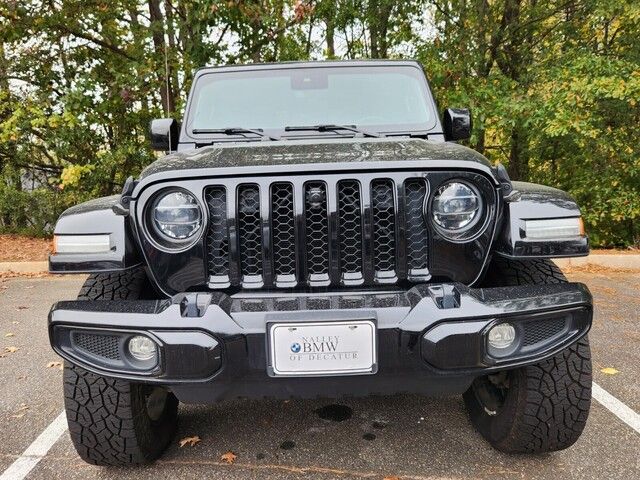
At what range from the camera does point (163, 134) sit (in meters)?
2.91

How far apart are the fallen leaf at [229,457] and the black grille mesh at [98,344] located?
2.67 feet

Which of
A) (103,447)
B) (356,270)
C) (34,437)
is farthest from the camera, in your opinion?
(34,437)

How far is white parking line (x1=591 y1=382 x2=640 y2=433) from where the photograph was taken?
2.46 metres

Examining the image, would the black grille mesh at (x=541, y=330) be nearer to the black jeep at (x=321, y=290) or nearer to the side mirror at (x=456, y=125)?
the black jeep at (x=321, y=290)

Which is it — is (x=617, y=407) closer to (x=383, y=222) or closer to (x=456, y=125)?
(x=456, y=125)

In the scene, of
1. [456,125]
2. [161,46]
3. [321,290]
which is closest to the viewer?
[321,290]

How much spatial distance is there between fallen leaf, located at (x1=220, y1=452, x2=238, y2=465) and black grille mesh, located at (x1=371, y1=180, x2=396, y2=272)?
1.16 meters

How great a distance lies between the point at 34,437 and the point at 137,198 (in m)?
1.53

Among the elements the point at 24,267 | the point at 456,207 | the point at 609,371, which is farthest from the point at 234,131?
the point at 24,267

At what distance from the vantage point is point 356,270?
1.82m

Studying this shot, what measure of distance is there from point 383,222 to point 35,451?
200 cm

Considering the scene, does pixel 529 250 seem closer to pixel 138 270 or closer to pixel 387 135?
pixel 387 135

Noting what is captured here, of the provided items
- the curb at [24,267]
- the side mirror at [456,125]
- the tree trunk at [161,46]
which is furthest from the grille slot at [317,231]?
the curb at [24,267]

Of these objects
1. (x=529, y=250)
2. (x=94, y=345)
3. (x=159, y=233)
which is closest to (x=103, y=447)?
(x=94, y=345)
